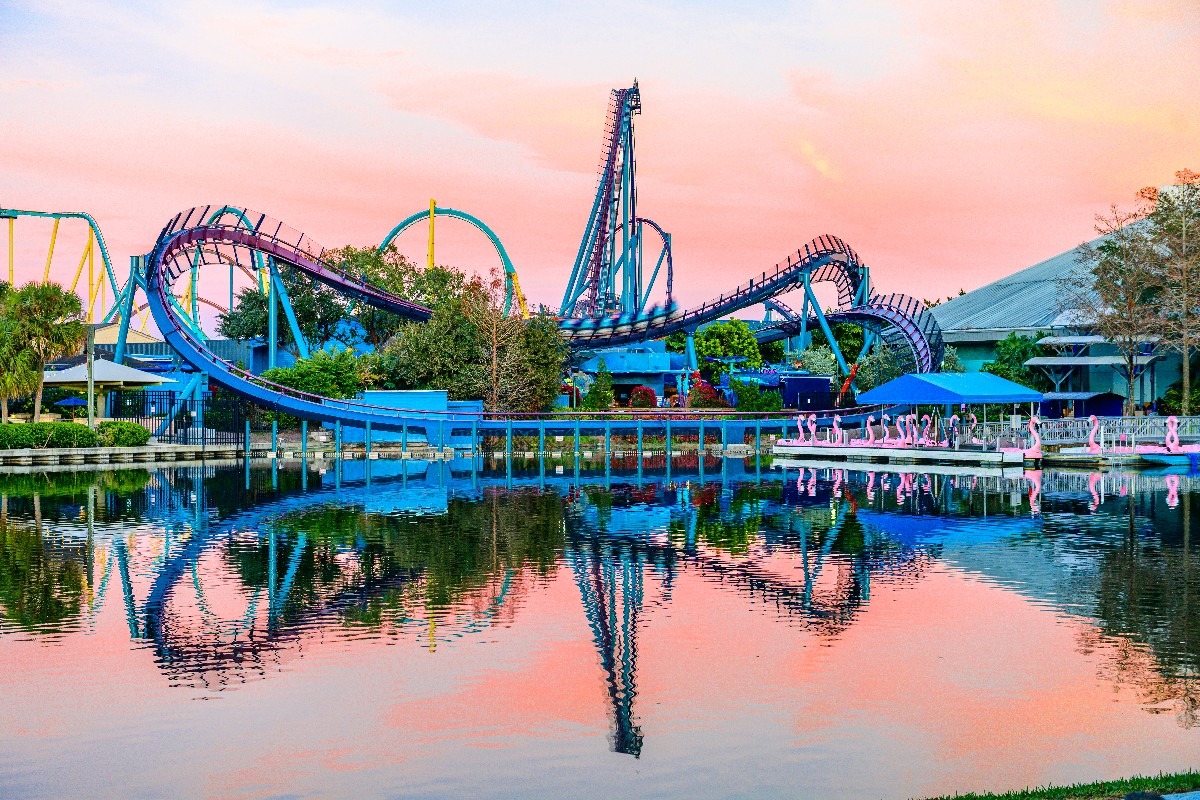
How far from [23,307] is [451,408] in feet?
59.1

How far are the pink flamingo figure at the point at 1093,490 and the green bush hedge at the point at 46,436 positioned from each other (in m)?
33.9

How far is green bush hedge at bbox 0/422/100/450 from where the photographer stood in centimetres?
4753

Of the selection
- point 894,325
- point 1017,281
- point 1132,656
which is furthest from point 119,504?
point 1017,281

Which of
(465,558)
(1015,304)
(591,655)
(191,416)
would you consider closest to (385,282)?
(191,416)

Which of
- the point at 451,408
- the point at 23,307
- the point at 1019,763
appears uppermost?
the point at 23,307

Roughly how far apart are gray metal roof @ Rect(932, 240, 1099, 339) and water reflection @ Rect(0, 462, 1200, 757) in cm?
3730

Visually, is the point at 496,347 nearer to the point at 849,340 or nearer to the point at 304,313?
the point at 304,313

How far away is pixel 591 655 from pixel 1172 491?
85.9 ft

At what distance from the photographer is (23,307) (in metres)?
50.8

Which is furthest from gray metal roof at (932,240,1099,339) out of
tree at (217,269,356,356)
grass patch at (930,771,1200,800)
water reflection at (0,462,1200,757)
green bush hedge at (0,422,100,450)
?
grass patch at (930,771,1200,800)

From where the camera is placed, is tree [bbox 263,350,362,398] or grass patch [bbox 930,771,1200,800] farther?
tree [bbox 263,350,362,398]

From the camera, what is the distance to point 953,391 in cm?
4684

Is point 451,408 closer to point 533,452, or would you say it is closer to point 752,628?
point 533,452

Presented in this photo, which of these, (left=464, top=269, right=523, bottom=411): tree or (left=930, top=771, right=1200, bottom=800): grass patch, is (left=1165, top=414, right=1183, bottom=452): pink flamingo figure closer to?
(left=464, top=269, right=523, bottom=411): tree
